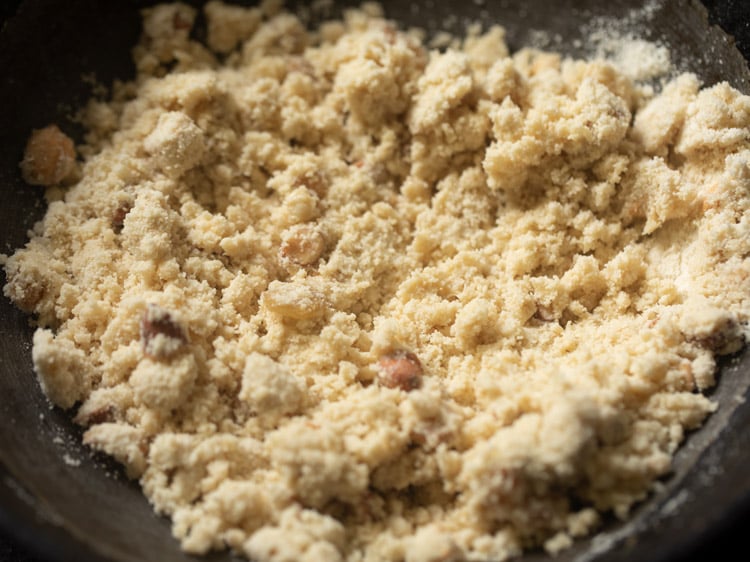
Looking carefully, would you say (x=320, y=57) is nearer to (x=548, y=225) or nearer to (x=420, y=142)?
(x=420, y=142)

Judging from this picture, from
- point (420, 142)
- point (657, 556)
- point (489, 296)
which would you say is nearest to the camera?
point (657, 556)

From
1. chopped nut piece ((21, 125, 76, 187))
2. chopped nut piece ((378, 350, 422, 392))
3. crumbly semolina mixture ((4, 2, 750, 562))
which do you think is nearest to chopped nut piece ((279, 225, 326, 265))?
crumbly semolina mixture ((4, 2, 750, 562))

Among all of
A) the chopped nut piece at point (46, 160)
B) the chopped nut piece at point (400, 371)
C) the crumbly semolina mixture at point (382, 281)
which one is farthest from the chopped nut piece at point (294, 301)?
Result: the chopped nut piece at point (46, 160)

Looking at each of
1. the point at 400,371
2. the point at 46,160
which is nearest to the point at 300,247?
the point at 400,371

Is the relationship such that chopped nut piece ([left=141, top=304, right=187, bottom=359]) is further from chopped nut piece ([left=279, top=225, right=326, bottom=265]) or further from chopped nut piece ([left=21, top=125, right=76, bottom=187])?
chopped nut piece ([left=21, top=125, right=76, bottom=187])

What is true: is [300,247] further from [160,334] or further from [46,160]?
[46,160]

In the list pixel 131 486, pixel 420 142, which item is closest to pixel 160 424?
pixel 131 486

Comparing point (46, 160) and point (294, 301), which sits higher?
point (294, 301)
